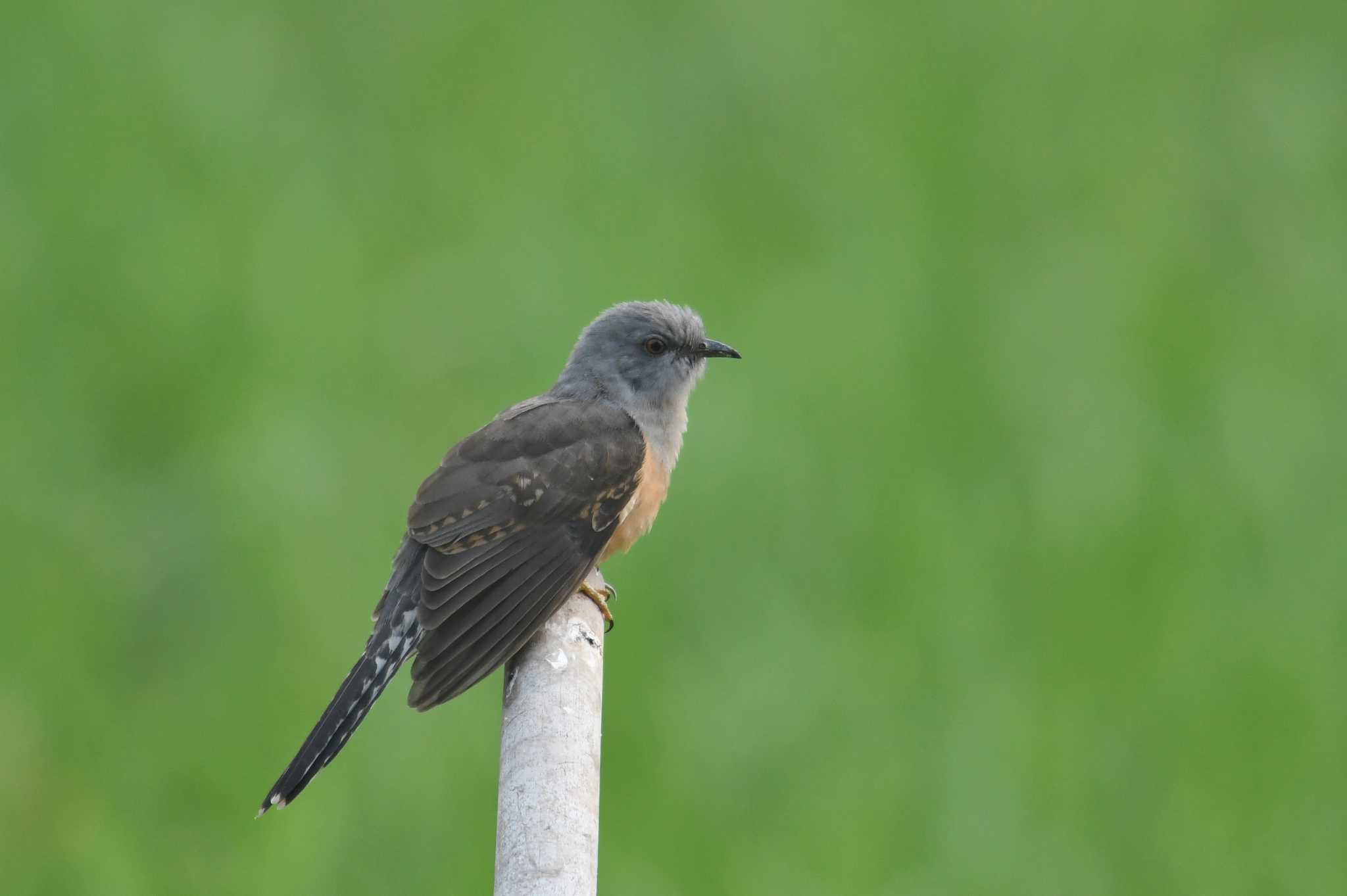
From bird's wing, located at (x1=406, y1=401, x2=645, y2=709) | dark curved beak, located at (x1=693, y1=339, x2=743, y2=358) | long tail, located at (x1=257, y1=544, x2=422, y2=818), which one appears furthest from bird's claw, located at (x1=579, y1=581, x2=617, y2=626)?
dark curved beak, located at (x1=693, y1=339, x2=743, y2=358)

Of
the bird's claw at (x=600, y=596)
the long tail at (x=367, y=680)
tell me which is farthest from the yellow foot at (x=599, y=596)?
the long tail at (x=367, y=680)

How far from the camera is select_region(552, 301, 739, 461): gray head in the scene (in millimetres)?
5789

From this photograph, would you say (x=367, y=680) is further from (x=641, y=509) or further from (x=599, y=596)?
Answer: (x=641, y=509)

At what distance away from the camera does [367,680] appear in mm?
4777

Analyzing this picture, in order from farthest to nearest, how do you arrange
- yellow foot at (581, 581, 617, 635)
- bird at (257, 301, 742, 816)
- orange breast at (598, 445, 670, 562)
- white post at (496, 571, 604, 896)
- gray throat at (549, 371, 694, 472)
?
gray throat at (549, 371, 694, 472) → orange breast at (598, 445, 670, 562) → yellow foot at (581, 581, 617, 635) → bird at (257, 301, 742, 816) → white post at (496, 571, 604, 896)

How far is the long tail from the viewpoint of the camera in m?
4.52

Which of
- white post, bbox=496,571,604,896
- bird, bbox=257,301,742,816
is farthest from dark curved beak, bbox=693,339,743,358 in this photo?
white post, bbox=496,571,604,896

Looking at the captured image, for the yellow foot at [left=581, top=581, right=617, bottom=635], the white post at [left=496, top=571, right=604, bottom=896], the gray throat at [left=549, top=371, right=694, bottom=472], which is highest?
the gray throat at [left=549, top=371, right=694, bottom=472]

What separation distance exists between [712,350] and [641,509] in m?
0.68

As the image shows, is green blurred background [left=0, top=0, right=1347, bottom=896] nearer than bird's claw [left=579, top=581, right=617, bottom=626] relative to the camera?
No

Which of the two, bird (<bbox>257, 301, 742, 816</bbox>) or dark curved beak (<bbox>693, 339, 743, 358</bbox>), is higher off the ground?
dark curved beak (<bbox>693, 339, 743, 358</bbox>)

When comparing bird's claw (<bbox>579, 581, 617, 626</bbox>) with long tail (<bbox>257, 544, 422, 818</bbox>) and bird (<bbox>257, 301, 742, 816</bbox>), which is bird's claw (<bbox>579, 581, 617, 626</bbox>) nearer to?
bird (<bbox>257, 301, 742, 816</bbox>)

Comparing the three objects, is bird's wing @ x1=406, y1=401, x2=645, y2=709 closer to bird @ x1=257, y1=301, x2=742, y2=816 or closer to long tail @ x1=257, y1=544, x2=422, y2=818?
bird @ x1=257, y1=301, x2=742, y2=816

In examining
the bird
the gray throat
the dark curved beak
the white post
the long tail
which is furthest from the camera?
the dark curved beak
